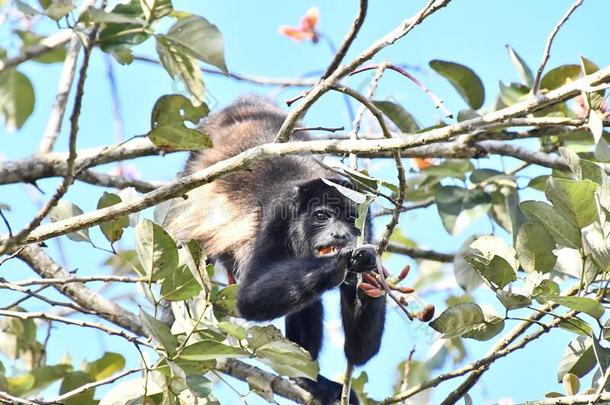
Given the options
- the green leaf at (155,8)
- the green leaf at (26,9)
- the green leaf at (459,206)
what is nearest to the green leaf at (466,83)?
the green leaf at (459,206)

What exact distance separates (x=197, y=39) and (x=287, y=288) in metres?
2.10

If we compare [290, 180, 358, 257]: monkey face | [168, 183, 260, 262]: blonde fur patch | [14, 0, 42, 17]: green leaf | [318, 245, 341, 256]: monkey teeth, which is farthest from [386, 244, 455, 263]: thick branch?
[14, 0, 42, 17]: green leaf

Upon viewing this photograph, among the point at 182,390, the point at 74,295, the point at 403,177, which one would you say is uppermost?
the point at 74,295

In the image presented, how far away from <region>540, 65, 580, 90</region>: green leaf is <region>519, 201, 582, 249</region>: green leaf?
6.37ft

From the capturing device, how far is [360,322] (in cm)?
471

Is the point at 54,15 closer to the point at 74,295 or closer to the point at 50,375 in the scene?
the point at 50,375

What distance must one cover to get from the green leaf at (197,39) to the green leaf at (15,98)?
1.38 m

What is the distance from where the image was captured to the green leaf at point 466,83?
470cm

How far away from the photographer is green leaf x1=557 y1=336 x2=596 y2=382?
326 cm

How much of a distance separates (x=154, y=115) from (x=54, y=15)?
72cm

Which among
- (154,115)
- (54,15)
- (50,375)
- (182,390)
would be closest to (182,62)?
(154,115)

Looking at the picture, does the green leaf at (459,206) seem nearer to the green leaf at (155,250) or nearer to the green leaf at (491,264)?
the green leaf at (491,264)

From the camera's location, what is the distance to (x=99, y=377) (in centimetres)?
404

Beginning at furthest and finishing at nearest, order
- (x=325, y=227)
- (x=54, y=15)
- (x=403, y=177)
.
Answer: (x=325, y=227), (x=403, y=177), (x=54, y=15)
